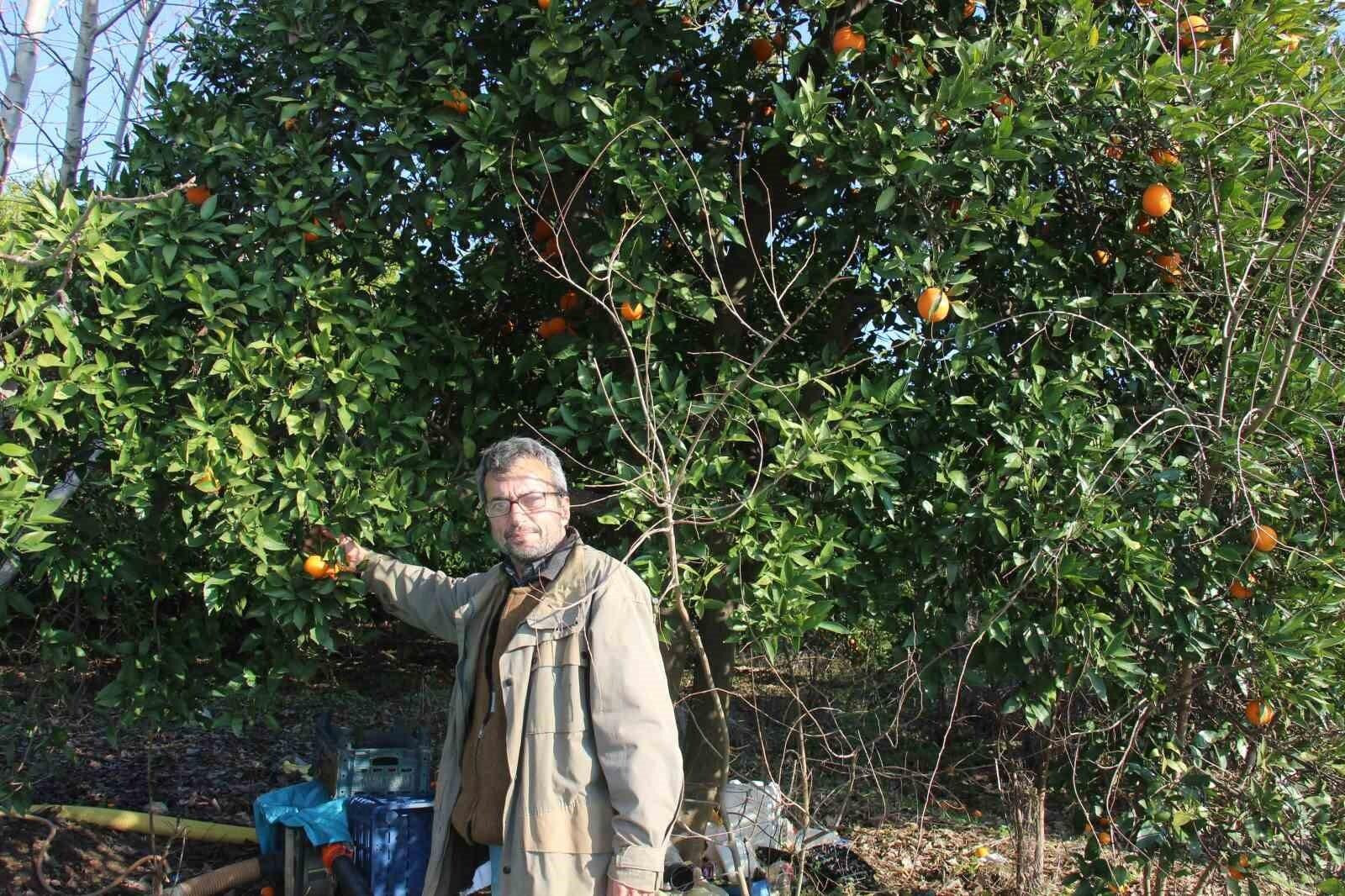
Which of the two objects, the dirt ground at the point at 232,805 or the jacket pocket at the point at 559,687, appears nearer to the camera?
the jacket pocket at the point at 559,687

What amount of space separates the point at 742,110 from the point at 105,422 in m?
2.16

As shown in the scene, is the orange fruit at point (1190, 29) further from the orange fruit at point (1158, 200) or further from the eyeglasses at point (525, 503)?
the eyeglasses at point (525, 503)

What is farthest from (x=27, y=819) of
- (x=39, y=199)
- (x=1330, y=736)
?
(x=1330, y=736)

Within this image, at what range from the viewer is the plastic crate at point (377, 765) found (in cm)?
392

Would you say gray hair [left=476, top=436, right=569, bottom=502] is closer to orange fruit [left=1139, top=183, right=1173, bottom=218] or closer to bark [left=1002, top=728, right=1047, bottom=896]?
orange fruit [left=1139, top=183, right=1173, bottom=218]

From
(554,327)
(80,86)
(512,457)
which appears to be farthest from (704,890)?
(80,86)

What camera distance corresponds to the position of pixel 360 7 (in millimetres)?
3072

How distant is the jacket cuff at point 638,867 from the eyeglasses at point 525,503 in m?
0.71

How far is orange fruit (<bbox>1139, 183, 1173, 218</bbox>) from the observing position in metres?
2.86

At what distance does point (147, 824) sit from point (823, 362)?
3.42m

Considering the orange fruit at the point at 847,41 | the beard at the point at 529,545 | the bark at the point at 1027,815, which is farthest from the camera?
the bark at the point at 1027,815

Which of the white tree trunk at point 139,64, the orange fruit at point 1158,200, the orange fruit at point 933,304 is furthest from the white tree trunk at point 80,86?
the orange fruit at point 1158,200

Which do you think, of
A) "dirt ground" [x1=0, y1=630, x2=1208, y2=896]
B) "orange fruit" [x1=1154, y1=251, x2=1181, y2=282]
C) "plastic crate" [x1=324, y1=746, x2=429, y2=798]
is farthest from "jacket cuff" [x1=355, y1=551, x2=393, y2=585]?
"orange fruit" [x1=1154, y1=251, x2=1181, y2=282]

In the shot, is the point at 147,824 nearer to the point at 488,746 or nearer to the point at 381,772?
the point at 381,772
